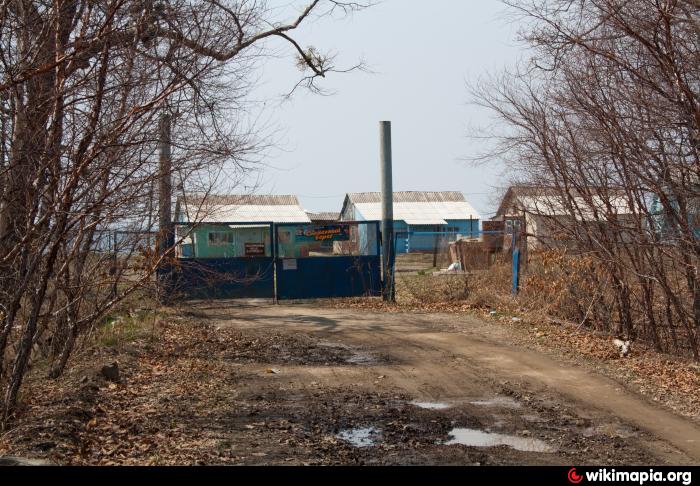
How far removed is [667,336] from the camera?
13.1m

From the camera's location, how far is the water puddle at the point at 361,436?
706cm

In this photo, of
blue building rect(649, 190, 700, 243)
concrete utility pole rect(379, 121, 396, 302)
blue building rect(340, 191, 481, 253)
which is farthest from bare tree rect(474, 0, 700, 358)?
blue building rect(340, 191, 481, 253)

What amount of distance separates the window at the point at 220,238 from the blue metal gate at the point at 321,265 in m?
1.17

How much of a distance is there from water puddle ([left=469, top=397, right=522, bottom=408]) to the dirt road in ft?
0.07

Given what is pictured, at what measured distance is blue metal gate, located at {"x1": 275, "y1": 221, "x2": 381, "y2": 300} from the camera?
21.0 meters

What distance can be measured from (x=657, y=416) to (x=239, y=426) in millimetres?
3996

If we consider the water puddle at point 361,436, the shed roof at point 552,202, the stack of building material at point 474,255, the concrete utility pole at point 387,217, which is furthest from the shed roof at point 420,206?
the water puddle at point 361,436

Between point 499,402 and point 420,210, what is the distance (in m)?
54.5

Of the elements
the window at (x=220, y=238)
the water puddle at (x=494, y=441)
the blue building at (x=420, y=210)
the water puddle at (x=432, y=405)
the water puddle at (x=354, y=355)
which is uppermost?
the blue building at (x=420, y=210)

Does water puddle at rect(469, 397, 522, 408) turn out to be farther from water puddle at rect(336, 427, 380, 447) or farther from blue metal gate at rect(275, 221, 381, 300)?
blue metal gate at rect(275, 221, 381, 300)

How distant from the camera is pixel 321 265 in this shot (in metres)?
21.2
